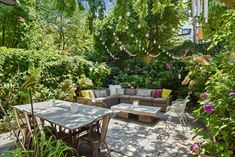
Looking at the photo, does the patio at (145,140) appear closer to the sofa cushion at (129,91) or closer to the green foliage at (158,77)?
the sofa cushion at (129,91)

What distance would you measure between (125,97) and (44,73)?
10.8ft

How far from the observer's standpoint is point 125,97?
25.2 ft

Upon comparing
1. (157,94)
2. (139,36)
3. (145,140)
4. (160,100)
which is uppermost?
(139,36)

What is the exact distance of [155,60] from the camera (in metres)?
9.09

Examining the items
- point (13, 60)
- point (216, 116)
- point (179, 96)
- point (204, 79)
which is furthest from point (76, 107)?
point (179, 96)

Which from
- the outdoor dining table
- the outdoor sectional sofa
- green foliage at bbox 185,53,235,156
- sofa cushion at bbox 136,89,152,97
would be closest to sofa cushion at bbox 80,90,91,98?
the outdoor sectional sofa

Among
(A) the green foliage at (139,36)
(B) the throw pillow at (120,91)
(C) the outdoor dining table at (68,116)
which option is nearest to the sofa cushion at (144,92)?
(B) the throw pillow at (120,91)

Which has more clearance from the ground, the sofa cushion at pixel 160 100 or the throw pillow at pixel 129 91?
the throw pillow at pixel 129 91

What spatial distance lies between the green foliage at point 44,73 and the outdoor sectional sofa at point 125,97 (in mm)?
627

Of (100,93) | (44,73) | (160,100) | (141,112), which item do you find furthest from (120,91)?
(44,73)

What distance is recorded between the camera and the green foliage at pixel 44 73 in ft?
17.2

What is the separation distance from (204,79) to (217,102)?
3.26 metres

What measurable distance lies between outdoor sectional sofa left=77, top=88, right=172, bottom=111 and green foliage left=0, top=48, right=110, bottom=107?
0.63 meters

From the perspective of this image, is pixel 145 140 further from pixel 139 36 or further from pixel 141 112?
pixel 139 36
